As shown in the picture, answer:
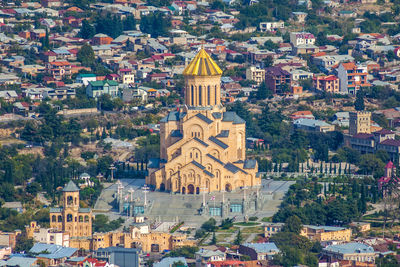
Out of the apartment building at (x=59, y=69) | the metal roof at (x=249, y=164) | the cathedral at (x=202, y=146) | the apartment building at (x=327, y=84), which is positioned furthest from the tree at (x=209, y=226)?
the apartment building at (x=59, y=69)

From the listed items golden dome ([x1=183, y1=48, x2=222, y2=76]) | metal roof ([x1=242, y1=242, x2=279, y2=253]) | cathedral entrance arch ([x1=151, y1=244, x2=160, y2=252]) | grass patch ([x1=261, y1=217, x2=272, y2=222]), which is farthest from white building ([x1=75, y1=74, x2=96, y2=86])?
metal roof ([x1=242, y1=242, x2=279, y2=253])

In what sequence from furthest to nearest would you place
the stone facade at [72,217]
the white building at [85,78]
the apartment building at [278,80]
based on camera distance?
the apartment building at [278,80] < the white building at [85,78] < the stone facade at [72,217]

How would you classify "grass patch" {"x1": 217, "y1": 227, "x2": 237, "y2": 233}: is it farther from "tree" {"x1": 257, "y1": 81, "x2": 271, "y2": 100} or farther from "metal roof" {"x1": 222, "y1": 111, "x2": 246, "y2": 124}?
"tree" {"x1": 257, "y1": 81, "x2": 271, "y2": 100}

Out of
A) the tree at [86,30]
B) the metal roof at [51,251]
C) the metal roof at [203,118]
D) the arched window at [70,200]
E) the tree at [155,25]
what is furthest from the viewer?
the tree at [155,25]

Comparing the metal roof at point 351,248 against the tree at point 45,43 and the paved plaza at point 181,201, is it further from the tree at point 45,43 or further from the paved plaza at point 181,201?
the tree at point 45,43

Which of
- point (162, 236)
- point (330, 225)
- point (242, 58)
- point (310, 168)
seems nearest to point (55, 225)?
point (162, 236)

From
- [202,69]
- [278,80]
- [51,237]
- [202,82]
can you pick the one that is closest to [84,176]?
[202,82]

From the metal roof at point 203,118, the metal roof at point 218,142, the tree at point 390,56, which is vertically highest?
the metal roof at point 203,118

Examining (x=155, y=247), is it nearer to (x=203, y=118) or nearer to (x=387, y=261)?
(x=387, y=261)
